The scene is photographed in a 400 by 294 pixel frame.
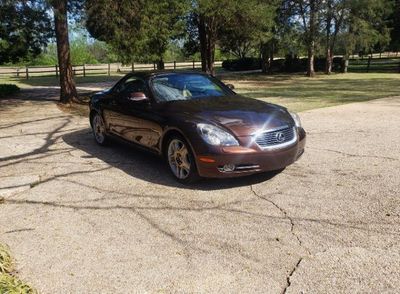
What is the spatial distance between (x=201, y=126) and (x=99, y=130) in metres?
3.16

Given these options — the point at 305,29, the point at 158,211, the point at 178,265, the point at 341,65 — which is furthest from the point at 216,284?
the point at 341,65

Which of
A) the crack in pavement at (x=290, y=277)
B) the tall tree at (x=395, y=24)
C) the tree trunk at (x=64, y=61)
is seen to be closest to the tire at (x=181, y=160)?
the crack in pavement at (x=290, y=277)

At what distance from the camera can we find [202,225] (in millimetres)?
4230

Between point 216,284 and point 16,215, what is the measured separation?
252cm

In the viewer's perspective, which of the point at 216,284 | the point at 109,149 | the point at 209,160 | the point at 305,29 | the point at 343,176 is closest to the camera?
the point at 216,284

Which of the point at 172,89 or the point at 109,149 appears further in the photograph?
A: the point at 109,149

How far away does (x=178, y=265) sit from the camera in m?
3.49

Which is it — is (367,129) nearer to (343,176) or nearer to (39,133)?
(343,176)

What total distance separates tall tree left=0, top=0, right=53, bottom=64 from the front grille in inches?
309

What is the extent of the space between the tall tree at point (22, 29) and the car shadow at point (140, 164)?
15.2 ft

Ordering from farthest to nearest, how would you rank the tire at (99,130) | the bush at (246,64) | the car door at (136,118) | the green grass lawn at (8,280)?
the bush at (246,64) < the tire at (99,130) < the car door at (136,118) < the green grass lawn at (8,280)

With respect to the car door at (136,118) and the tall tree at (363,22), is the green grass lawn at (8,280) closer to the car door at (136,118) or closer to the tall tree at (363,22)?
the car door at (136,118)

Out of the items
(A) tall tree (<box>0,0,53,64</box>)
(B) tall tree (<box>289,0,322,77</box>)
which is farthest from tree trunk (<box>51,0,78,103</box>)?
(B) tall tree (<box>289,0,322,77</box>)

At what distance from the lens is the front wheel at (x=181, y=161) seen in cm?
529
